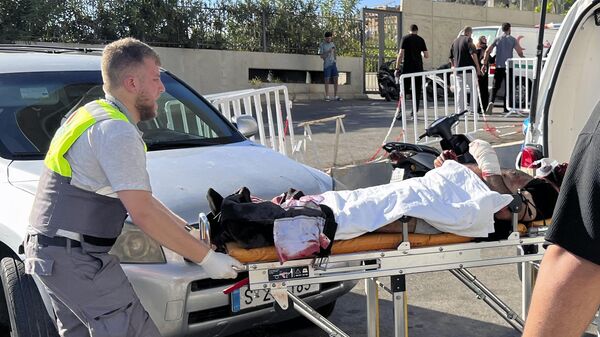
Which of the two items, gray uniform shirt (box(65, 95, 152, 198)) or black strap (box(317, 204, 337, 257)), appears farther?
black strap (box(317, 204, 337, 257))

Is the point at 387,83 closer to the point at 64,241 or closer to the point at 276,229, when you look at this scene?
Answer: the point at 276,229

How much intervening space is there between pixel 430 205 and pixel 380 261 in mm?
320

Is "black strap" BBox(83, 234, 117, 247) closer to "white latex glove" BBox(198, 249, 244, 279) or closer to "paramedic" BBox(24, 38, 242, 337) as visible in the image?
"paramedic" BBox(24, 38, 242, 337)

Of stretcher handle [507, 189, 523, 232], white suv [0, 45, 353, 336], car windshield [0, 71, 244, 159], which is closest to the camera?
stretcher handle [507, 189, 523, 232]

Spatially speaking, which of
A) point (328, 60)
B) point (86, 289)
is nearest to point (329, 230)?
point (86, 289)

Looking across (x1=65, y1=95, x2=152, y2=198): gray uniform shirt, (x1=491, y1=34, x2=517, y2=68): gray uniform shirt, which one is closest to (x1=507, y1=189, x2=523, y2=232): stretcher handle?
(x1=65, y1=95, x2=152, y2=198): gray uniform shirt

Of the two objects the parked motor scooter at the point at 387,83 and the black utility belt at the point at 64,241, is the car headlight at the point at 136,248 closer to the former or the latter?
the black utility belt at the point at 64,241

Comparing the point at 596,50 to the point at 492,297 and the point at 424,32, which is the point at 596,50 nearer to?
the point at 492,297

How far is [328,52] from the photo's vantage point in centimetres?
1822

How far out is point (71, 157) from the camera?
101 inches

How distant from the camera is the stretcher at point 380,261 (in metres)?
2.67

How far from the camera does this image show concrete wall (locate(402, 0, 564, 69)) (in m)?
22.5

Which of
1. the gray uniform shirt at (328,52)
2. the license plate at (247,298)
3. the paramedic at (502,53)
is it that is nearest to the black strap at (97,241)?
the license plate at (247,298)

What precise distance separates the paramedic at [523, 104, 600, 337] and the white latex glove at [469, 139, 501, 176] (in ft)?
6.17
